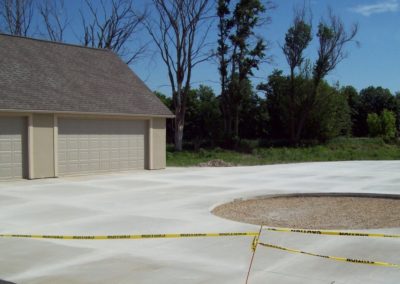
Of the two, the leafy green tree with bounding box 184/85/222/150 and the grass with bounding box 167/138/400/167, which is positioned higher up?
the leafy green tree with bounding box 184/85/222/150

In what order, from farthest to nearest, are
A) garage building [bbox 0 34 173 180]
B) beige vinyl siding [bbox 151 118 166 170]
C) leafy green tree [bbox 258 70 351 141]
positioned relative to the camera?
leafy green tree [bbox 258 70 351 141] → beige vinyl siding [bbox 151 118 166 170] → garage building [bbox 0 34 173 180]

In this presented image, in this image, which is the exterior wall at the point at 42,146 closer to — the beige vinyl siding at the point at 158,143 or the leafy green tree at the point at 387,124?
the beige vinyl siding at the point at 158,143

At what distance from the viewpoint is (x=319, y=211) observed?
12.0 metres

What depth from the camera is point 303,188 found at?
1586cm

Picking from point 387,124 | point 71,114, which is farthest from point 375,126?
point 71,114

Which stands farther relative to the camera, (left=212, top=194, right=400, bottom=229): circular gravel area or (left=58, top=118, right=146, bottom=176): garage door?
(left=58, top=118, right=146, bottom=176): garage door

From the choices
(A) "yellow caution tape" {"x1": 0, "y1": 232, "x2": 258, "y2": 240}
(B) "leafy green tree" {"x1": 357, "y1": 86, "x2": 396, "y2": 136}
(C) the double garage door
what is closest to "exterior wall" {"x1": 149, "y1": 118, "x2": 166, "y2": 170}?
(C) the double garage door

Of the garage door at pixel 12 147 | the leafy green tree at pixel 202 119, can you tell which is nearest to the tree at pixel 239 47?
the leafy green tree at pixel 202 119

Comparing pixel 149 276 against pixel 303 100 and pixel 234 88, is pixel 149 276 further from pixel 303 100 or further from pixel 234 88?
pixel 303 100

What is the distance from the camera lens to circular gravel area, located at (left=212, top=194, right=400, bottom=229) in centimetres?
1043

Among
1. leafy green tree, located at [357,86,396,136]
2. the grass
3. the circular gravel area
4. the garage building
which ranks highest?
leafy green tree, located at [357,86,396,136]

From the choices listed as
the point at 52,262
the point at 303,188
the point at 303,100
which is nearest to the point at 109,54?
the point at 303,188

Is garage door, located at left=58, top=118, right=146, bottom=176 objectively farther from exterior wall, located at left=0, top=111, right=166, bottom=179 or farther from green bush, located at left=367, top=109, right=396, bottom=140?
green bush, located at left=367, top=109, right=396, bottom=140

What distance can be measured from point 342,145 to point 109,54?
81.9 feet
